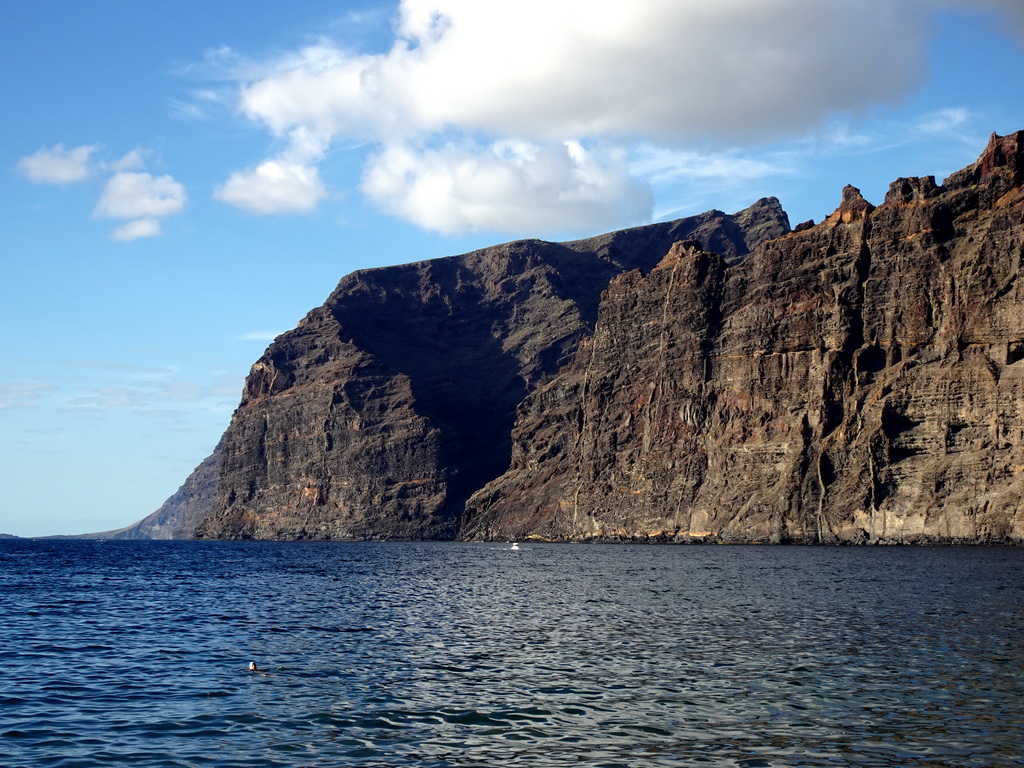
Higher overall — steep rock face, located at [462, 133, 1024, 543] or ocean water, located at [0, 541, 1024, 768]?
steep rock face, located at [462, 133, 1024, 543]

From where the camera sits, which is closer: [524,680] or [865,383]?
[524,680]

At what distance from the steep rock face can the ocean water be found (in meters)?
86.4

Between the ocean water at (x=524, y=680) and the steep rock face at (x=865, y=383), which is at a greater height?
the steep rock face at (x=865, y=383)

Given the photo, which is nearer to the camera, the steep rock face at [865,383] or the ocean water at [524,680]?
the ocean water at [524,680]

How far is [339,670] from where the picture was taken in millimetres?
32031

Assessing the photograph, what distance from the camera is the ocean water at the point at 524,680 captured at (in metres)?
21.7

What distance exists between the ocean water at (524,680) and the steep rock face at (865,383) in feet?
284

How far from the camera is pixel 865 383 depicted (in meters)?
161

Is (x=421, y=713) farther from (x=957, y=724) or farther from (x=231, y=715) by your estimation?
(x=957, y=724)

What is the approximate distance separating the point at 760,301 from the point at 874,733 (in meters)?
167

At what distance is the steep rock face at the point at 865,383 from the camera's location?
454 feet

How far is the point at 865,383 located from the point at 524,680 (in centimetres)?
14314

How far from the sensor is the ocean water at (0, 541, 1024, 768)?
2173 centimetres

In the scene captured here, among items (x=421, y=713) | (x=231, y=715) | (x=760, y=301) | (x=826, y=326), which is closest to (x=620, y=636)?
(x=421, y=713)
